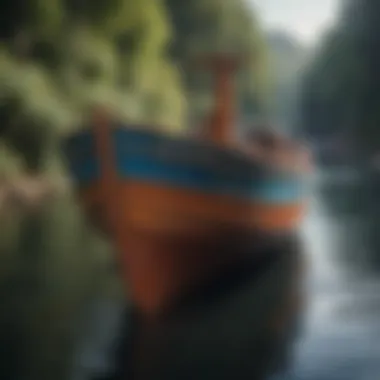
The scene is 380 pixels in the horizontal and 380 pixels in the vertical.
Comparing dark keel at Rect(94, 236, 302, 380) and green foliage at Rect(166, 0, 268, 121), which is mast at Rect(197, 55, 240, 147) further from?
dark keel at Rect(94, 236, 302, 380)

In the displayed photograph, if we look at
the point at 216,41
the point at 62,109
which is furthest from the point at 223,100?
the point at 62,109

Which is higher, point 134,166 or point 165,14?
point 165,14

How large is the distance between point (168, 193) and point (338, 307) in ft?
0.82

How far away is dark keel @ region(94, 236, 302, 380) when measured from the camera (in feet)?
3.55

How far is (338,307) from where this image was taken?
3.60 ft

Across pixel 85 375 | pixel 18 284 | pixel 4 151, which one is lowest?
pixel 85 375

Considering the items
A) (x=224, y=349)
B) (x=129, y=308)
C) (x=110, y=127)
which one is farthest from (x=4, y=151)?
(x=224, y=349)

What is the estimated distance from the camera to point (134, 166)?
→ 1.08 meters

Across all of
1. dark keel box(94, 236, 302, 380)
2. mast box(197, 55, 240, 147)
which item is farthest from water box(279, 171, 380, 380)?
mast box(197, 55, 240, 147)

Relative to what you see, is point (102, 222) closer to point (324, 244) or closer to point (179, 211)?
point (179, 211)

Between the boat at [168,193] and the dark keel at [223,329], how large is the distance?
0.09 ft

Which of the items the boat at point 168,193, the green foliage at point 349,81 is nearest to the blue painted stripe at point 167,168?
the boat at point 168,193

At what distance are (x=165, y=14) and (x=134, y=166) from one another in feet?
0.64

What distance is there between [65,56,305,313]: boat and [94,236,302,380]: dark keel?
29 mm
